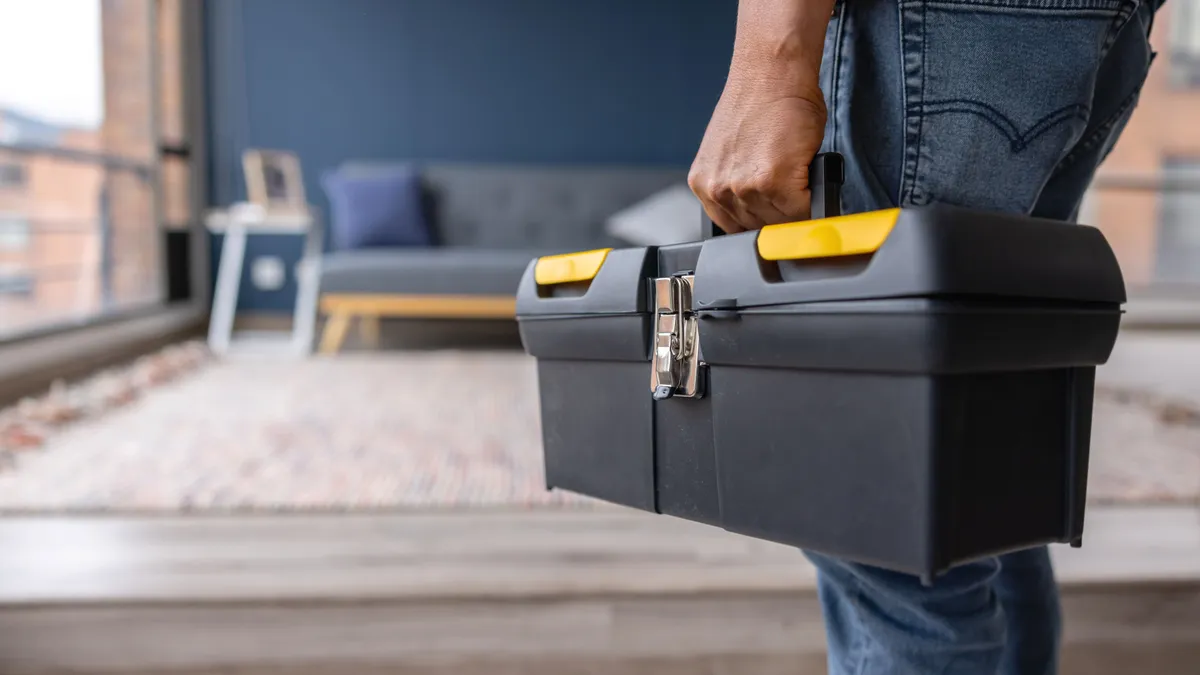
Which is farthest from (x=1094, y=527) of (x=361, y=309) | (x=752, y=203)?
(x=361, y=309)

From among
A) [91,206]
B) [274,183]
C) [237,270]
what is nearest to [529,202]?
[274,183]

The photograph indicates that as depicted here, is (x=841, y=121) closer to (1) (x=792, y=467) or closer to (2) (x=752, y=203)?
(2) (x=752, y=203)

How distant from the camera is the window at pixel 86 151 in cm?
272

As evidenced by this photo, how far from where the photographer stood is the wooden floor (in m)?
1.03

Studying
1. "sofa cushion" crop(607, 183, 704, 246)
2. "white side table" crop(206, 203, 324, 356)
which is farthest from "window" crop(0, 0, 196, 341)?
"sofa cushion" crop(607, 183, 704, 246)

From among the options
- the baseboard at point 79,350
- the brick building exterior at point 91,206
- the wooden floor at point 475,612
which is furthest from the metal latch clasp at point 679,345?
the brick building exterior at point 91,206

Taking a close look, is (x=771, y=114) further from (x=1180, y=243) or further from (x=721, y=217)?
(x=1180, y=243)

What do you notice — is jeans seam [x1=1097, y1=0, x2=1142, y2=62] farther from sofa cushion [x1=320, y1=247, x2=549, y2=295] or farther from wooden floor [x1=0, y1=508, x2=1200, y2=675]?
sofa cushion [x1=320, y1=247, x2=549, y2=295]

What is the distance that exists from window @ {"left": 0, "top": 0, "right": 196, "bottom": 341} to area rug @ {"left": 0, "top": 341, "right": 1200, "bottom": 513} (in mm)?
644

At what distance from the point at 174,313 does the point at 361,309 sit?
100 centimetres

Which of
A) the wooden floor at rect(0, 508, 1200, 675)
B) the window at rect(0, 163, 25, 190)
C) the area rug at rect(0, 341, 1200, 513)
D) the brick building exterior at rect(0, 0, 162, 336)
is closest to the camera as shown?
the wooden floor at rect(0, 508, 1200, 675)

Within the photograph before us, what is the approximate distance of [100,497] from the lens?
148cm

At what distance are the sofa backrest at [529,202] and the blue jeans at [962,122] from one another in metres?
3.74

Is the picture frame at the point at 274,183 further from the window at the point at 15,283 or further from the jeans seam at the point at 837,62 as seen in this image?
the jeans seam at the point at 837,62
